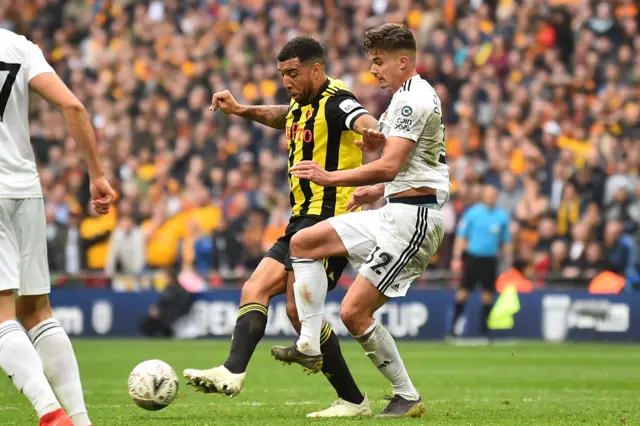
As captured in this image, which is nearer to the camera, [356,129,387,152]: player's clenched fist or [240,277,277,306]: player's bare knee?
[356,129,387,152]: player's clenched fist

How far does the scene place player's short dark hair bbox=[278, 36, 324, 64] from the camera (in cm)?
841

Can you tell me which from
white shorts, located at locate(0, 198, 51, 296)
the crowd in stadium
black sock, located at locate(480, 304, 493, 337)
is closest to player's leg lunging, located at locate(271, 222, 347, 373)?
white shorts, located at locate(0, 198, 51, 296)

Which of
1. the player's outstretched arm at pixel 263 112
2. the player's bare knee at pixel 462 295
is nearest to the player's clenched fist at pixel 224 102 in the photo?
the player's outstretched arm at pixel 263 112

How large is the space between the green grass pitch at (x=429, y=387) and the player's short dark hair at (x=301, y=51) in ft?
7.90

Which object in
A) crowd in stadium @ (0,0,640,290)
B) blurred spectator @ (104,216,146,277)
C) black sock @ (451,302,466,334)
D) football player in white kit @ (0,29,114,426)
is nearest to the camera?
football player in white kit @ (0,29,114,426)

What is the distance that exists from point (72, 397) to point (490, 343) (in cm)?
1245

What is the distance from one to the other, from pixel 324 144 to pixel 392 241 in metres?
0.87

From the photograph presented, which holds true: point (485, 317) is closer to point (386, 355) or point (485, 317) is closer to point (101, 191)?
point (386, 355)

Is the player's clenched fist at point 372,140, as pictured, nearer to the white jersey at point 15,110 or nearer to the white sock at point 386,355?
the white sock at point 386,355

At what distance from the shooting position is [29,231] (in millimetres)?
6637

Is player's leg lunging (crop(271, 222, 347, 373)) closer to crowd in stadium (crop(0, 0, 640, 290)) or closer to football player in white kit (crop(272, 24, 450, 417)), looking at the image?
football player in white kit (crop(272, 24, 450, 417))

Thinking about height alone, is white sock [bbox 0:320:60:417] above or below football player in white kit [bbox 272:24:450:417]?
below

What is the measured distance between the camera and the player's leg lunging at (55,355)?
6.68 meters

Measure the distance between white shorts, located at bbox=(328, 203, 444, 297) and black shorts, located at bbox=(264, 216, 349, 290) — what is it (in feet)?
0.90
